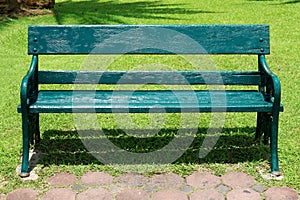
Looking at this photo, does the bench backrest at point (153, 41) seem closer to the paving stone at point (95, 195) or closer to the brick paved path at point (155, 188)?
the brick paved path at point (155, 188)

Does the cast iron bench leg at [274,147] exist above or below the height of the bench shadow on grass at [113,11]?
below

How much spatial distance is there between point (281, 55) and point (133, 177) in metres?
4.80

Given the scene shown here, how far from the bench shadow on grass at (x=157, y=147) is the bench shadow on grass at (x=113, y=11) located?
657 cm

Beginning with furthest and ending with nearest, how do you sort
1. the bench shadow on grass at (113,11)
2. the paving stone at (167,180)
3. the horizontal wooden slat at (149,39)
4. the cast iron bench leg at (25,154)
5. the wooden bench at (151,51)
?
the bench shadow on grass at (113,11)
the horizontal wooden slat at (149,39)
the wooden bench at (151,51)
the cast iron bench leg at (25,154)
the paving stone at (167,180)

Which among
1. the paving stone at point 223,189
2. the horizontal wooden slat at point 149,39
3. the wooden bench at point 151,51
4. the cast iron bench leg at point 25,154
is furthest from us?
the horizontal wooden slat at point 149,39

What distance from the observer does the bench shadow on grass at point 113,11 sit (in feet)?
38.4

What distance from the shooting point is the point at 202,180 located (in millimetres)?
4148

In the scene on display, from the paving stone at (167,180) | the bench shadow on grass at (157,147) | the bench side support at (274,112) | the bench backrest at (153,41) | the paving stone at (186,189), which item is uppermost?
the bench backrest at (153,41)

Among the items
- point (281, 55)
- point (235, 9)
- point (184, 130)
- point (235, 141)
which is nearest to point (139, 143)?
point (184, 130)

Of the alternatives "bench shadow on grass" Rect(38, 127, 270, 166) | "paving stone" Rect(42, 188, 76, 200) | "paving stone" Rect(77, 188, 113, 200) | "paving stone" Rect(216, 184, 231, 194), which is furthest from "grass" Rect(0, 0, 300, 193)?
"paving stone" Rect(77, 188, 113, 200)

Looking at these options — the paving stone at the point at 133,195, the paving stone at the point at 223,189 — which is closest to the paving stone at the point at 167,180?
the paving stone at the point at 133,195

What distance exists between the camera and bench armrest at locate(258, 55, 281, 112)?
4.11m

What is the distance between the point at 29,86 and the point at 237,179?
1.86 meters

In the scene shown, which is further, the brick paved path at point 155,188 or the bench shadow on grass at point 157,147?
the bench shadow on grass at point 157,147
